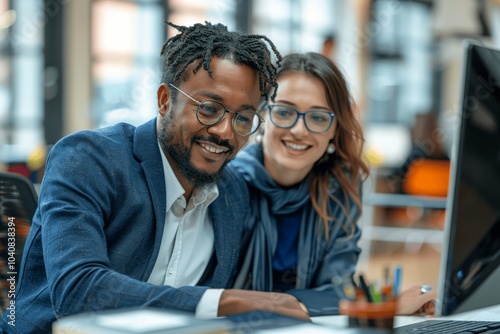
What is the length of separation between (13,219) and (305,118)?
74cm

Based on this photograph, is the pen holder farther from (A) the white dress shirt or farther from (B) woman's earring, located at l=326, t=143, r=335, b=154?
(B) woman's earring, located at l=326, t=143, r=335, b=154

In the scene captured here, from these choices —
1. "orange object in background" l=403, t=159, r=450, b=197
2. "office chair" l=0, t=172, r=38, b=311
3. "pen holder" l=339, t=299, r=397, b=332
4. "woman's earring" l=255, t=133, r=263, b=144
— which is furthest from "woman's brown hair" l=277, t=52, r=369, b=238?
"orange object in background" l=403, t=159, r=450, b=197

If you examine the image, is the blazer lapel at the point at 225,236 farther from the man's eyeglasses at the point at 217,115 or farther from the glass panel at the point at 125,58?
the glass panel at the point at 125,58

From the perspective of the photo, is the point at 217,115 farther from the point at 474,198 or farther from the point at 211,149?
the point at 474,198

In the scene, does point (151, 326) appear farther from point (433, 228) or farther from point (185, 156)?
point (433, 228)

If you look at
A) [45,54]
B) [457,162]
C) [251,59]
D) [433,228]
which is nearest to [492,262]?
[457,162]

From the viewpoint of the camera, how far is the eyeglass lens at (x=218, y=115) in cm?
137

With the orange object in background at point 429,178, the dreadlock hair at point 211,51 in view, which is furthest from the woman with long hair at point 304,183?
the orange object in background at point 429,178

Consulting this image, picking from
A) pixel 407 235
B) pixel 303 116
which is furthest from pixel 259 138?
pixel 407 235

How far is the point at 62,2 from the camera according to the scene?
5195 millimetres

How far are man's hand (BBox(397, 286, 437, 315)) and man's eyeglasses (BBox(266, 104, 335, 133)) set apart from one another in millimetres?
503

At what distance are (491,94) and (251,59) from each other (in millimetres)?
472

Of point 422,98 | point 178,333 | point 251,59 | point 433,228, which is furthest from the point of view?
point 422,98

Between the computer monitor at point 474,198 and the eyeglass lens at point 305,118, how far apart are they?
636 millimetres
